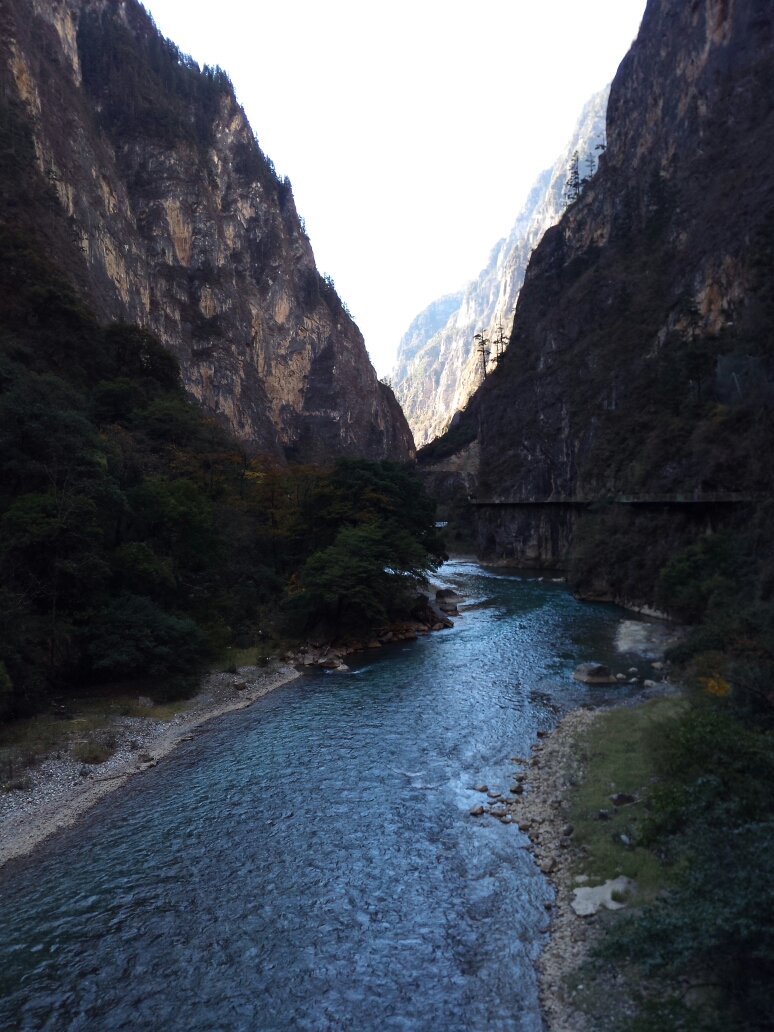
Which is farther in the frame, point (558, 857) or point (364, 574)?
point (364, 574)

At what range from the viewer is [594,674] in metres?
22.5

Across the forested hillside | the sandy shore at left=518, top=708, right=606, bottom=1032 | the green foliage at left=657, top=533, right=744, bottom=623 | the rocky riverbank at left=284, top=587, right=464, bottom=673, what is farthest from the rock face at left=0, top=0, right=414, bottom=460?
the sandy shore at left=518, top=708, right=606, bottom=1032

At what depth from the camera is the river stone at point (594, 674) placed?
22328 mm

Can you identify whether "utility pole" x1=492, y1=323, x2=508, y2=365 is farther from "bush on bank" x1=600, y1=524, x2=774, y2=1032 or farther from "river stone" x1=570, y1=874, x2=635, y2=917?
"river stone" x1=570, y1=874, x2=635, y2=917

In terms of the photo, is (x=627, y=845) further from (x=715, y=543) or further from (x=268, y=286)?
(x=268, y=286)

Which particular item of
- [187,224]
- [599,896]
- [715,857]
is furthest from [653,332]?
[187,224]

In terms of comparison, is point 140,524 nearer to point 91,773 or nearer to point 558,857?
point 91,773

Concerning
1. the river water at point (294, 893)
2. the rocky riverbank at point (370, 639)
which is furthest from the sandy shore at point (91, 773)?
the rocky riverbank at point (370, 639)

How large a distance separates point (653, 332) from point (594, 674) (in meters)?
43.7

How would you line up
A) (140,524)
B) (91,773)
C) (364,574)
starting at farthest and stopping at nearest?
1. (364,574)
2. (140,524)
3. (91,773)

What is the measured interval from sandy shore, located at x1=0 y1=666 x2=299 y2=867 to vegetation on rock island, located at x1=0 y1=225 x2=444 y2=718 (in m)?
1.76

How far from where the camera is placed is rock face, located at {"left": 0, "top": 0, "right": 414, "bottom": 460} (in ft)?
191

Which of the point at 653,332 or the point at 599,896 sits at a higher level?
the point at 653,332

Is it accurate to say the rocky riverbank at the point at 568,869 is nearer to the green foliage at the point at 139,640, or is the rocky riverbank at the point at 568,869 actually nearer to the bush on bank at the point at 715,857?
the bush on bank at the point at 715,857
